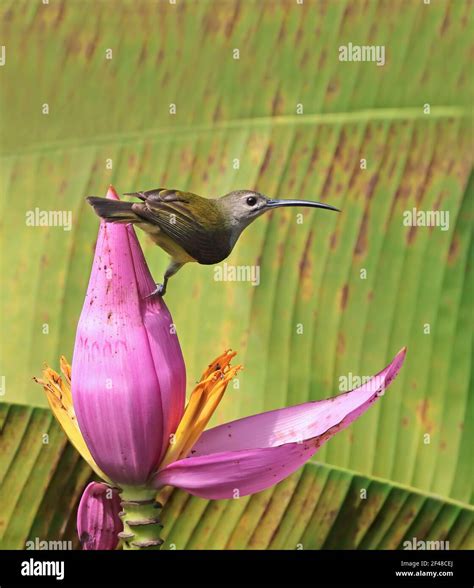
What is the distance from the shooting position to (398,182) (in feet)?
4.35

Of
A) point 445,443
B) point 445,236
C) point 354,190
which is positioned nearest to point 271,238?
point 354,190

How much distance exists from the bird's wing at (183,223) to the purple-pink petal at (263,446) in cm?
17

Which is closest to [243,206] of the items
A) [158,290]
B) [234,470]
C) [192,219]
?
[192,219]

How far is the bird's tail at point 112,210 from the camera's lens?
3.08ft

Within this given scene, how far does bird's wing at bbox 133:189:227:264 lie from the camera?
1015 mm

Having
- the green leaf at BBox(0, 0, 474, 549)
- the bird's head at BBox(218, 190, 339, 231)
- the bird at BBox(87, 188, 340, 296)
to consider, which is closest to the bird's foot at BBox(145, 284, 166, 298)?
the bird at BBox(87, 188, 340, 296)

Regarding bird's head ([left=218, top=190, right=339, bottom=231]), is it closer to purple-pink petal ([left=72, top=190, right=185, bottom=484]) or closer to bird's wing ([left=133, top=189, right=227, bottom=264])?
bird's wing ([left=133, top=189, right=227, bottom=264])

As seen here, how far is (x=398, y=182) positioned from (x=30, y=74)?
0.49 meters

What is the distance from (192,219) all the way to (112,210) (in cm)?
12

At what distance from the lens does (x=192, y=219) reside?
3.43 feet

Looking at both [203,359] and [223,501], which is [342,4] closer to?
[203,359]

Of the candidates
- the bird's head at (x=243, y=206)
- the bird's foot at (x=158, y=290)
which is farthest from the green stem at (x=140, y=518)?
the bird's head at (x=243, y=206)

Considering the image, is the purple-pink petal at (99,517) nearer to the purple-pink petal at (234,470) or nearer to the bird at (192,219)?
the purple-pink petal at (234,470)

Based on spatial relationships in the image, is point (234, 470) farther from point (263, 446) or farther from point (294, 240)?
point (294, 240)
